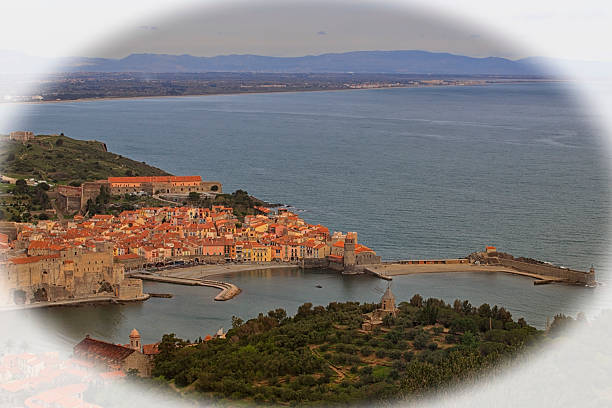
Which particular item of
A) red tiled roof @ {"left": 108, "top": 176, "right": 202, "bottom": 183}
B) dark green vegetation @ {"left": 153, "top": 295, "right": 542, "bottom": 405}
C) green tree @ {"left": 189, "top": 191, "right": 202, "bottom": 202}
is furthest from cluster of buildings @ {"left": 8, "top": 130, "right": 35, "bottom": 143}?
dark green vegetation @ {"left": 153, "top": 295, "right": 542, "bottom": 405}

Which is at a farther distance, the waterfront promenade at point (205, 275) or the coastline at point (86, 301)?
the waterfront promenade at point (205, 275)

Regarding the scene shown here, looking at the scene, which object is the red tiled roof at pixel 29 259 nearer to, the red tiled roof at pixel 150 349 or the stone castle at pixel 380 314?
the red tiled roof at pixel 150 349

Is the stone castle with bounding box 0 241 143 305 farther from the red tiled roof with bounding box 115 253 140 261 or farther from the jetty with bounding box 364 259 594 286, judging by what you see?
the jetty with bounding box 364 259 594 286

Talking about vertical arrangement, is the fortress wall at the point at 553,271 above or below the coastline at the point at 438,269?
above

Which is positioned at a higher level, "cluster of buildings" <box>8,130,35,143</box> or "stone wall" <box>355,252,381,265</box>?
"cluster of buildings" <box>8,130,35,143</box>

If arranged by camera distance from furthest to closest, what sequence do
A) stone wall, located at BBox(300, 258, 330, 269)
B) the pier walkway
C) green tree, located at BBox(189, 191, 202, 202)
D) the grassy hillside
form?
the grassy hillside < green tree, located at BBox(189, 191, 202, 202) < stone wall, located at BBox(300, 258, 330, 269) < the pier walkway

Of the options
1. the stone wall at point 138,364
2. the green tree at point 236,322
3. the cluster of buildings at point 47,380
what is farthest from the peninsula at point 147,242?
the cluster of buildings at point 47,380

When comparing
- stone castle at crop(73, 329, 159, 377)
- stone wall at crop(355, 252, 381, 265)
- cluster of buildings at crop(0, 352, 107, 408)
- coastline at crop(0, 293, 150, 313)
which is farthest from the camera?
stone wall at crop(355, 252, 381, 265)

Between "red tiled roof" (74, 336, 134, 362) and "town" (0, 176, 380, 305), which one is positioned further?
"town" (0, 176, 380, 305)
